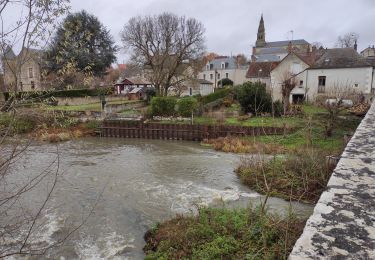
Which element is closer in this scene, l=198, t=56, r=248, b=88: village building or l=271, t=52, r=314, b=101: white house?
l=271, t=52, r=314, b=101: white house

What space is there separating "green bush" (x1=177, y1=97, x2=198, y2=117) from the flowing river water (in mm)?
5817

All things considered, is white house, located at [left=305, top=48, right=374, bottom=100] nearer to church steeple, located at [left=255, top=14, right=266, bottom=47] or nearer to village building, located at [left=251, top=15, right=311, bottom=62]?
village building, located at [left=251, top=15, right=311, bottom=62]

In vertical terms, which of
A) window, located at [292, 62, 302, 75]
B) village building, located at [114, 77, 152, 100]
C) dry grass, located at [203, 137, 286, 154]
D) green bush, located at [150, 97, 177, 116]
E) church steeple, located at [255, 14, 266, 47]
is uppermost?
church steeple, located at [255, 14, 266, 47]

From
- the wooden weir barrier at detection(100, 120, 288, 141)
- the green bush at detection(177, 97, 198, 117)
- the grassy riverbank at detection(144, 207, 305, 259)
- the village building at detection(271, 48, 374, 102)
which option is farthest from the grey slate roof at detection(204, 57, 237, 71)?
the grassy riverbank at detection(144, 207, 305, 259)

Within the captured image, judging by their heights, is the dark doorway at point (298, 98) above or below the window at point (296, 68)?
below

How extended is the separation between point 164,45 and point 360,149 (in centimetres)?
2966

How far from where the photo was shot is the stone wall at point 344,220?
2152 mm

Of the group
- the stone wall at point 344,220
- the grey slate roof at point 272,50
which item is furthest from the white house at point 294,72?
the grey slate roof at point 272,50

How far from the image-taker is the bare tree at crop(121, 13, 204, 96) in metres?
31.8

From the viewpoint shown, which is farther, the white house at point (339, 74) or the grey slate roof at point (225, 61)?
the grey slate roof at point (225, 61)

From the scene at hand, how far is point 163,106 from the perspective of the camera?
24.8 m

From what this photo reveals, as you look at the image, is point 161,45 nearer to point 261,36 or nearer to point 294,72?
point 294,72

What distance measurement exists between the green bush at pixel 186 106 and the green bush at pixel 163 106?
604 millimetres

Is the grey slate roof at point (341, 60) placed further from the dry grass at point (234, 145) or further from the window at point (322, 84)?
the dry grass at point (234, 145)
